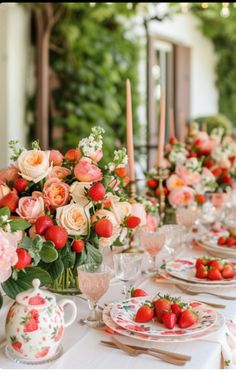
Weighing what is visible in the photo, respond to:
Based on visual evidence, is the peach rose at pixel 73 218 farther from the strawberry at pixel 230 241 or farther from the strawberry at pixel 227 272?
the strawberry at pixel 230 241

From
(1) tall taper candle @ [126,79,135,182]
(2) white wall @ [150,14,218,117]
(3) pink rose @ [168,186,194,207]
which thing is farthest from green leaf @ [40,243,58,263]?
(2) white wall @ [150,14,218,117]

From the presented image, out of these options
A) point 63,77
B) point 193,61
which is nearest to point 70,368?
point 63,77

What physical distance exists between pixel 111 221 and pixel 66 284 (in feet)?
0.76

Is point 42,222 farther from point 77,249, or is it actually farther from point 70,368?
point 70,368

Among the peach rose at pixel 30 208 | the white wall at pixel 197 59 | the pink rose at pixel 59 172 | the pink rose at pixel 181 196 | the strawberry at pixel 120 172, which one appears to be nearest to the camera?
the peach rose at pixel 30 208

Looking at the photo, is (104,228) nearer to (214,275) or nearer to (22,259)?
(22,259)

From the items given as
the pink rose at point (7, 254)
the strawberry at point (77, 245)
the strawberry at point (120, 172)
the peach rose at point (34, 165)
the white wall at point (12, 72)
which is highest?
the white wall at point (12, 72)

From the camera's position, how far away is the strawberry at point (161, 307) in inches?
51.5

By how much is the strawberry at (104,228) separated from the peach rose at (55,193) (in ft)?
0.35

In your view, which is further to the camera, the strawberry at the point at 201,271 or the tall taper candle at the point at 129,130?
the tall taper candle at the point at 129,130

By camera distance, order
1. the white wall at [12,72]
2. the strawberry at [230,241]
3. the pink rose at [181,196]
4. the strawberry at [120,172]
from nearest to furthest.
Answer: the strawberry at [120,172] < the strawberry at [230,241] < the pink rose at [181,196] < the white wall at [12,72]

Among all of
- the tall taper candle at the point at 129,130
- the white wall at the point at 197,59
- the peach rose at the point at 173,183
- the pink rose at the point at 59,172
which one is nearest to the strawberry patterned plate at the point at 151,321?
the pink rose at the point at 59,172

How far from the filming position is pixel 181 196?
7.44 feet

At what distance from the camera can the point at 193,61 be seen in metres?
8.43
